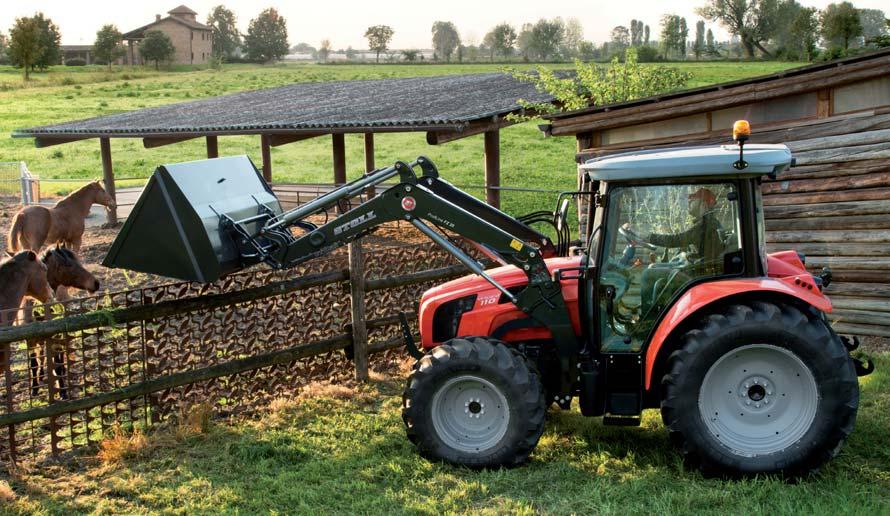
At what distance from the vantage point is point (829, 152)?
10.2 m

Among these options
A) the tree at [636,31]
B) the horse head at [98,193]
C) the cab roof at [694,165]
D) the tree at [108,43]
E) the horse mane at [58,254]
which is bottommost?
the horse mane at [58,254]

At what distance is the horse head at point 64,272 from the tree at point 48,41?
7278 centimetres

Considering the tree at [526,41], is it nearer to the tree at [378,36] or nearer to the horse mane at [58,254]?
the tree at [378,36]

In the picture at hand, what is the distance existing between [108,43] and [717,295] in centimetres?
10038

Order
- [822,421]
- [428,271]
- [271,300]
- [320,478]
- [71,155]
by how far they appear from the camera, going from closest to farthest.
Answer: [822,421]
[320,478]
[271,300]
[428,271]
[71,155]

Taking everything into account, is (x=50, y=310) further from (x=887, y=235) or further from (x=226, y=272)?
(x=887, y=235)

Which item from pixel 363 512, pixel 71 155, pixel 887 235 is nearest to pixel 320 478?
pixel 363 512

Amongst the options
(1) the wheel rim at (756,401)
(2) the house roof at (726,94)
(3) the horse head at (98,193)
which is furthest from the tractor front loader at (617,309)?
(3) the horse head at (98,193)

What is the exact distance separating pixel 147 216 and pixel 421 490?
2.93m

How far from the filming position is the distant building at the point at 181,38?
100312mm

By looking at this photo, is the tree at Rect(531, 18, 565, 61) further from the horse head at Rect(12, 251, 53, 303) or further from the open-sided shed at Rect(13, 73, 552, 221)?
the horse head at Rect(12, 251, 53, 303)

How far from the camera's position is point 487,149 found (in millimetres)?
18875

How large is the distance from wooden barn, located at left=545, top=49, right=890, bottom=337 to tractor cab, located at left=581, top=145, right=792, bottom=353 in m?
4.02

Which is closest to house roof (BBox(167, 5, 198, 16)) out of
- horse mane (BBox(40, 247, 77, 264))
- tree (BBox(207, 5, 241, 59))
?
tree (BBox(207, 5, 241, 59))
